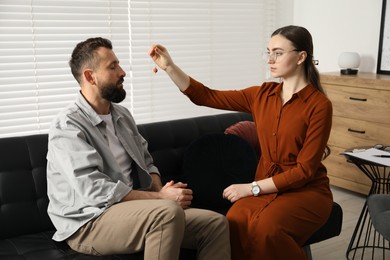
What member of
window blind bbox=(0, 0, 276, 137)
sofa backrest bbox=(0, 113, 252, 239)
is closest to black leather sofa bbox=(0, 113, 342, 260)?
sofa backrest bbox=(0, 113, 252, 239)

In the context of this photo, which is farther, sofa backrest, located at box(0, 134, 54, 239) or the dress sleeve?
the dress sleeve

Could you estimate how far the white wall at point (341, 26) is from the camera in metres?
4.37

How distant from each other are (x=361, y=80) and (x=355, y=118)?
0.31 meters

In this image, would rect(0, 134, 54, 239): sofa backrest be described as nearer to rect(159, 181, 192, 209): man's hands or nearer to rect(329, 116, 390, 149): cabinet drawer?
rect(159, 181, 192, 209): man's hands

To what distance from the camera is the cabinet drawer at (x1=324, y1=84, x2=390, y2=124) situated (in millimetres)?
3787

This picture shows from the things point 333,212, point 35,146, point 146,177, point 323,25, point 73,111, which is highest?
point 323,25

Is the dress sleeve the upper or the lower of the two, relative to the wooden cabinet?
upper

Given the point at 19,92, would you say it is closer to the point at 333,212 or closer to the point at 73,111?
the point at 73,111

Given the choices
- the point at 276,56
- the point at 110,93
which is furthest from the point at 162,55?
the point at 276,56

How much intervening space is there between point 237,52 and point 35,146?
2.67 meters

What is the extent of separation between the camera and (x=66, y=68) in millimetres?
3684

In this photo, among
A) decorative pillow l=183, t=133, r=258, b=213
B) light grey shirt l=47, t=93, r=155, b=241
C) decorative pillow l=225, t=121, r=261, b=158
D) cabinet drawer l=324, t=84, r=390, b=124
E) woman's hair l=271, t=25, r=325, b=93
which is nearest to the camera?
light grey shirt l=47, t=93, r=155, b=241

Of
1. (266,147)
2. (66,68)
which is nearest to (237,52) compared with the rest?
(66,68)

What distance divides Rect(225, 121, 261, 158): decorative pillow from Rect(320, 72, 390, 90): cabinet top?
54.6 inches
